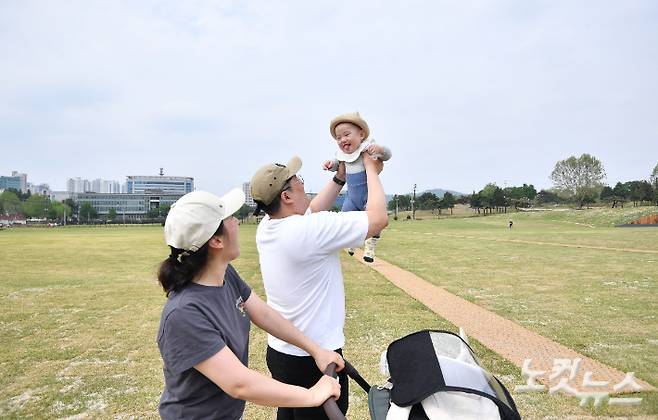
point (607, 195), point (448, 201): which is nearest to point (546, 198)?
point (607, 195)

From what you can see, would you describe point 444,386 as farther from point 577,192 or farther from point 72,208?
point 72,208

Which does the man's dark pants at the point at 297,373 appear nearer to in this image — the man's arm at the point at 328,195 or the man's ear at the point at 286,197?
the man's ear at the point at 286,197

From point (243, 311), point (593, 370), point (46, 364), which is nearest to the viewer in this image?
point (243, 311)

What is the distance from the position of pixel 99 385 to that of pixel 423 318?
6149mm

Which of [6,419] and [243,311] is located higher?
[243,311]

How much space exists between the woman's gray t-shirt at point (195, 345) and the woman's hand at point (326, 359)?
1.31ft

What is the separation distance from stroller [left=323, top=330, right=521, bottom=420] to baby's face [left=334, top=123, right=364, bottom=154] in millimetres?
1485

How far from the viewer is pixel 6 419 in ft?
16.5

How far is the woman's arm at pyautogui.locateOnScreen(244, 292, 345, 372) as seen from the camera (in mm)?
2221

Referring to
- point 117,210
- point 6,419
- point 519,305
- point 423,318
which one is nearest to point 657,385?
point 423,318

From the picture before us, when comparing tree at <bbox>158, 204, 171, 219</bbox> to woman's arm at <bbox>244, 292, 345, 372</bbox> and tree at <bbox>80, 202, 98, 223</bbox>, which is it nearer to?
woman's arm at <bbox>244, 292, 345, 372</bbox>

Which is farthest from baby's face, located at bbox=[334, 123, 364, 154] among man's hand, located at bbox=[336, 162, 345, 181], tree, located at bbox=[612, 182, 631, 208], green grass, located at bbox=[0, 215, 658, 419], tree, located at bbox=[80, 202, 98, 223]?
tree, located at bbox=[80, 202, 98, 223]

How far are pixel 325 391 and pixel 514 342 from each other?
6913 mm

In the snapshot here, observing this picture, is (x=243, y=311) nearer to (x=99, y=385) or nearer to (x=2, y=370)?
(x=99, y=385)
